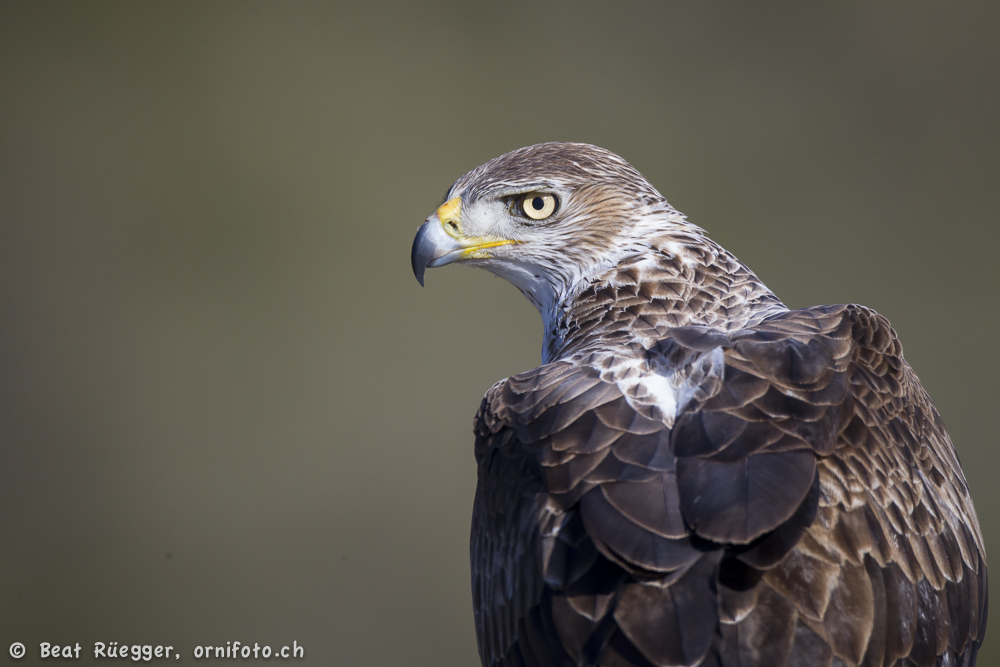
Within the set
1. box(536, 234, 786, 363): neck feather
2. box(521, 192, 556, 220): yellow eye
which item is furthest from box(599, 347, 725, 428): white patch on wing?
box(521, 192, 556, 220): yellow eye

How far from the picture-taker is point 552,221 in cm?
275

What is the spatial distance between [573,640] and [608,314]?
1072mm

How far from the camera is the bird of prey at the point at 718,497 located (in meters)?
1.61

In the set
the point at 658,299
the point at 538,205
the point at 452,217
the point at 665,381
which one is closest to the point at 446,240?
→ the point at 452,217

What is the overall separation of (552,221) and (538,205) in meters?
0.08

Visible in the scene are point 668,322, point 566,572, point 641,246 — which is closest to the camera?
point 566,572

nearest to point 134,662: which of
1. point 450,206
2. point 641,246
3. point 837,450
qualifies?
point 450,206

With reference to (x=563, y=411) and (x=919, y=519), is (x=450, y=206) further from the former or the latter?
(x=919, y=519)

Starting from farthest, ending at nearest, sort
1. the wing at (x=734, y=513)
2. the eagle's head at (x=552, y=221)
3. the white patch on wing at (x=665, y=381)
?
the eagle's head at (x=552, y=221)
the white patch on wing at (x=665, y=381)
the wing at (x=734, y=513)

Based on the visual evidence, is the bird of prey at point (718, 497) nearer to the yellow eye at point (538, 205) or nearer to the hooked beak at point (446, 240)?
the yellow eye at point (538, 205)

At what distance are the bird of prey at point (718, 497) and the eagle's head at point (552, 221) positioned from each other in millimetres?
177

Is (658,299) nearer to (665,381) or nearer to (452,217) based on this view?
(665,381)

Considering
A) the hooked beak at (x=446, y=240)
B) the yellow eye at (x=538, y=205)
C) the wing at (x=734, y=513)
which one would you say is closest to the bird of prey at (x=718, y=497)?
the wing at (x=734, y=513)

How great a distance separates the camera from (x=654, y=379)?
6.64ft
